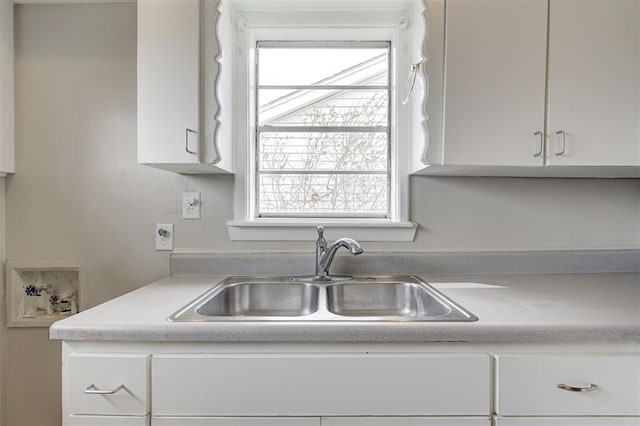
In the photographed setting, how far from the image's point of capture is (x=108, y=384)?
86 centimetres

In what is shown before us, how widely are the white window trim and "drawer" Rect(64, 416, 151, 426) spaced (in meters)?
0.77

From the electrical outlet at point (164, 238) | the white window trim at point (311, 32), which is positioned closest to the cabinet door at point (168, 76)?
the white window trim at point (311, 32)

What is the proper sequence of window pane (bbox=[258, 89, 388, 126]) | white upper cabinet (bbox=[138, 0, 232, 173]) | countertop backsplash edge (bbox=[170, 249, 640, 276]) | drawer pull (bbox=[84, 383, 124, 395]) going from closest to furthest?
drawer pull (bbox=[84, 383, 124, 395]), white upper cabinet (bbox=[138, 0, 232, 173]), countertop backsplash edge (bbox=[170, 249, 640, 276]), window pane (bbox=[258, 89, 388, 126])

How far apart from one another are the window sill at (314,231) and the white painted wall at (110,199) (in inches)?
1.5

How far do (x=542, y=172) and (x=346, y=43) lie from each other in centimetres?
98

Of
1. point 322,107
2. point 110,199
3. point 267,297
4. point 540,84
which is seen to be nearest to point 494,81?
point 540,84

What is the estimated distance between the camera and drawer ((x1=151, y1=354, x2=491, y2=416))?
2.82 ft

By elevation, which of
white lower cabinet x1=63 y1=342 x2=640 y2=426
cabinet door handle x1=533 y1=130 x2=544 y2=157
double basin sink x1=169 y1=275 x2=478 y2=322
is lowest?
white lower cabinet x1=63 y1=342 x2=640 y2=426

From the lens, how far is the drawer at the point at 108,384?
86 centimetres

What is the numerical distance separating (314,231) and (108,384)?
88cm

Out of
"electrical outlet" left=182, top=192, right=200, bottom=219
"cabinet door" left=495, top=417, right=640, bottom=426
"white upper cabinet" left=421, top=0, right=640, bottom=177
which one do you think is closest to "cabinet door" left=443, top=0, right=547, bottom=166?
"white upper cabinet" left=421, top=0, right=640, bottom=177

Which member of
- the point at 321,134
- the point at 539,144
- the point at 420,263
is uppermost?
the point at 321,134

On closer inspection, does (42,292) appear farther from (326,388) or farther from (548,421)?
(548,421)

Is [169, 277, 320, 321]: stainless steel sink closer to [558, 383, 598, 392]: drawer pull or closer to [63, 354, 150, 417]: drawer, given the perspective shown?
[63, 354, 150, 417]: drawer
